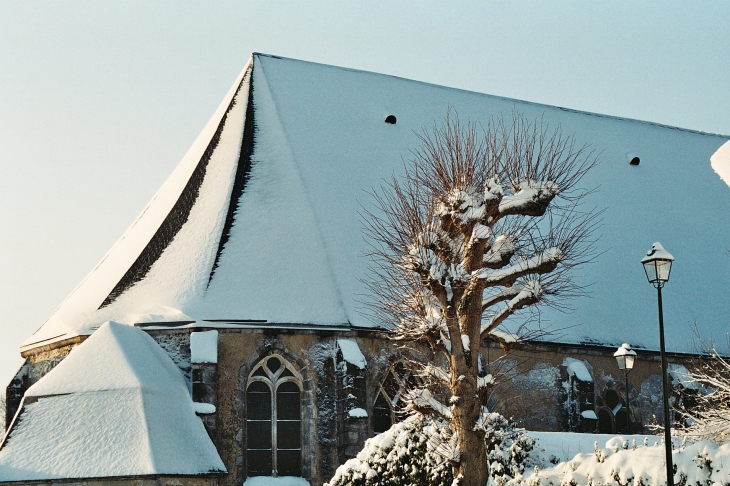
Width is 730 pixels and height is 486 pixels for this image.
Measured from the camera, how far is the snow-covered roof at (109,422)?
50.8 ft

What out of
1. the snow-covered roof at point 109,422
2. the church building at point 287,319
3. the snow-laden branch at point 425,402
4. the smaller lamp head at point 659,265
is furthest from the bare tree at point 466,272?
the snow-covered roof at point 109,422

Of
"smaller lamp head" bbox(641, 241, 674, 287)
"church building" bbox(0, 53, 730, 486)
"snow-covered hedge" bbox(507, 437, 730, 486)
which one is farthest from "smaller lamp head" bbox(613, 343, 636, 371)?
"smaller lamp head" bbox(641, 241, 674, 287)

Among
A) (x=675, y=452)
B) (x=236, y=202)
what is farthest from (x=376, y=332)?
(x=675, y=452)

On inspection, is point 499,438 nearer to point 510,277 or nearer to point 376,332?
point 510,277

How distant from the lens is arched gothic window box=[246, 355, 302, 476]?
60.1 ft

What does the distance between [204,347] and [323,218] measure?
4.22 m

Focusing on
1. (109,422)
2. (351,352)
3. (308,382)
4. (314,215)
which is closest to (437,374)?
(351,352)

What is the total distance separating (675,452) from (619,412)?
35.0ft

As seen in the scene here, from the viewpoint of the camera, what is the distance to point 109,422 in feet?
52.9

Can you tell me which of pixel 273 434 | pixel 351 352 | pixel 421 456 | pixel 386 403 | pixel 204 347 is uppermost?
pixel 204 347

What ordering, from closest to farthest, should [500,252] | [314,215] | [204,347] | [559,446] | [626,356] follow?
[500,252] → [559,446] → [626,356] → [204,347] → [314,215]

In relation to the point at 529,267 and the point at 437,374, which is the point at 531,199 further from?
the point at 437,374

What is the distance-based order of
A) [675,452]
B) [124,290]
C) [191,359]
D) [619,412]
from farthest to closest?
[619,412], [124,290], [191,359], [675,452]

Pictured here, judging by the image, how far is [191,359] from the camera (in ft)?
58.9
